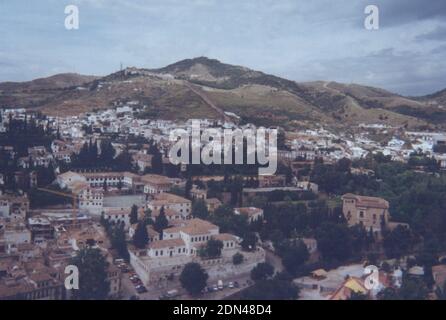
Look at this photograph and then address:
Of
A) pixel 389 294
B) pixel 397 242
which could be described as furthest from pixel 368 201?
pixel 389 294

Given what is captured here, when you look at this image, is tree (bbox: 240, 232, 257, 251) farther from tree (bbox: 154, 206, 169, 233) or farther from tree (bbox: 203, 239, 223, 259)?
tree (bbox: 154, 206, 169, 233)

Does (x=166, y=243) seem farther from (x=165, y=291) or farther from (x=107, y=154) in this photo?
(x=107, y=154)

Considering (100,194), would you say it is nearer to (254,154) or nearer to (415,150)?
(254,154)

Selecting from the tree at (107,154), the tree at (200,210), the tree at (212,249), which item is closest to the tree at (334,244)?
the tree at (212,249)

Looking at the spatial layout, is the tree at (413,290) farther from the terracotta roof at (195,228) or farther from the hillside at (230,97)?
the hillside at (230,97)
